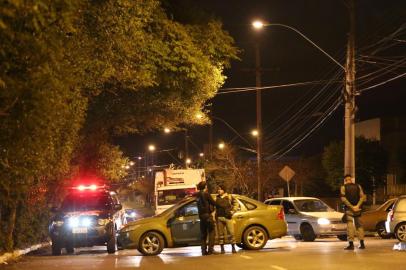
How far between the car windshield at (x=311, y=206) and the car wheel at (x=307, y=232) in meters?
0.76

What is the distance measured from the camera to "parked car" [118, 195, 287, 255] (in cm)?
1723

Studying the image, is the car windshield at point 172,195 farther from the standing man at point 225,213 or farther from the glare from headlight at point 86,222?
the standing man at point 225,213

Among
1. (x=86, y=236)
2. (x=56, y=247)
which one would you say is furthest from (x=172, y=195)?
(x=86, y=236)

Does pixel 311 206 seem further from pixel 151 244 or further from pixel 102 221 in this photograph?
pixel 151 244

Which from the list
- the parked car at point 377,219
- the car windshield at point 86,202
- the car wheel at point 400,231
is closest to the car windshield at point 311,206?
the parked car at point 377,219

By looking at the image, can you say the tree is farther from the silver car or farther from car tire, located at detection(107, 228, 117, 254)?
car tire, located at detection(107, 228, 117, 254)

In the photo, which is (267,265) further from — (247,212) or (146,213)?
(146,213)

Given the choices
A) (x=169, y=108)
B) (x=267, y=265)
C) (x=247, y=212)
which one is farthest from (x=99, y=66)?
(x=169, y=108)

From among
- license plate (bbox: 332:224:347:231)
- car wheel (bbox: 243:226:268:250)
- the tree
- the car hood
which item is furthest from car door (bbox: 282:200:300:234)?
the tree

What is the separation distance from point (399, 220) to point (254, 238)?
4384mm

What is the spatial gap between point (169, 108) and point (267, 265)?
12169mm

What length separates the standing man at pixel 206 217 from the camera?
1634 centimetres

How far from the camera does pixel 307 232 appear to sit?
22.3m

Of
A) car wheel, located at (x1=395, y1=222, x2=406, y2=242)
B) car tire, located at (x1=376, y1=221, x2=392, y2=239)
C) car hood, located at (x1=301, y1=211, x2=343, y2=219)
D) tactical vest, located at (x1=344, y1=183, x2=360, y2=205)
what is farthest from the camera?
car tire, located at (x1=376, y1=221, x2=392, y2=239)
